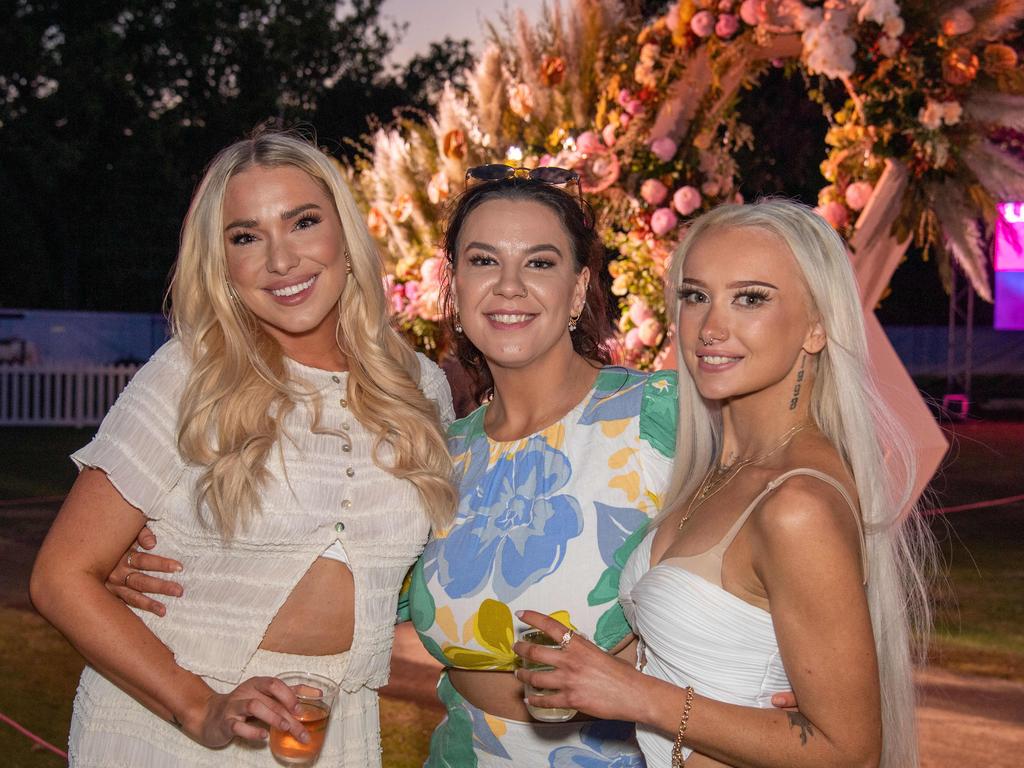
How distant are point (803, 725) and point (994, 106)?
4.19 m

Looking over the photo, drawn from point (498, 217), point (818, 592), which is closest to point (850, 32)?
point (498, 217)

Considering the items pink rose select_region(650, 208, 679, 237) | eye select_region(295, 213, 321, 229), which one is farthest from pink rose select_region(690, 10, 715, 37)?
eye select_region(295, 213, 321, 229)

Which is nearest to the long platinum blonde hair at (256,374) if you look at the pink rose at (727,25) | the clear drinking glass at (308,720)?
the clear drinking glass at (308,720)

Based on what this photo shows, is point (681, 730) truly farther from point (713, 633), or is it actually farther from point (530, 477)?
point (530, 477)

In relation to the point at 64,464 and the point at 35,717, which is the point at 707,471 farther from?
the point at 64,464

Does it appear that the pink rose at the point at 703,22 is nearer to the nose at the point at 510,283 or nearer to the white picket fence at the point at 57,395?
the nose at the point at 510,283

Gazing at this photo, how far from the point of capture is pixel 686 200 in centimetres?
557

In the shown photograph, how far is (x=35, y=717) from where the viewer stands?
16.8 ft

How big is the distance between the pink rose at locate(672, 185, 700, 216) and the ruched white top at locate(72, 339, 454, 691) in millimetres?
3341

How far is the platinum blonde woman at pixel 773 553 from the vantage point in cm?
193

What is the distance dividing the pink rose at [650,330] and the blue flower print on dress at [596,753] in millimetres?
3263

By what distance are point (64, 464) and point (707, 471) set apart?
12.9 metres

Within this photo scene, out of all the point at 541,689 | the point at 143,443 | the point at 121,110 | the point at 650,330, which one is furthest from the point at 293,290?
the point at 121,110

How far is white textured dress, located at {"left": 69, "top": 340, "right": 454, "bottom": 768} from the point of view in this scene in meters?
Answer: 2.43
